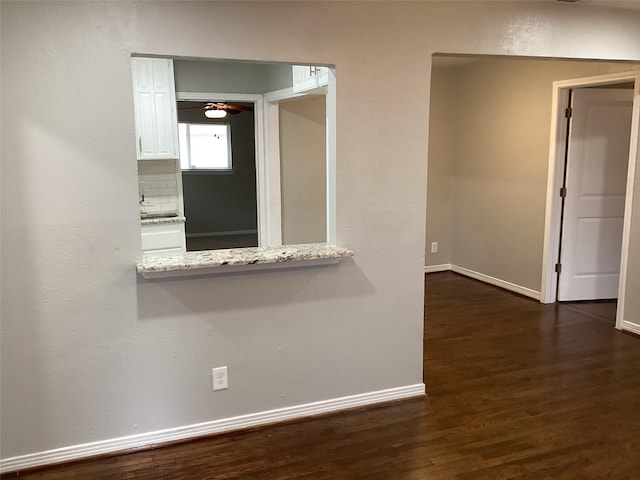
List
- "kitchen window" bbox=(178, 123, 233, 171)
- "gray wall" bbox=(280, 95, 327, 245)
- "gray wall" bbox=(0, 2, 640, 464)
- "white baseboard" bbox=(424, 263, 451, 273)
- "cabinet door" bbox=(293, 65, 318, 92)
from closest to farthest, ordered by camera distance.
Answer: "gray wall" bbox=(0, 2, 640, 464) → "cabinet door" bbox=(293, 65, 318, 92) → "gray wall" bbox=(280, 95, 327, 245) → "white baseboard" bbox=(424, 263, 451, 273) → "kitchen window" bbox=(178, 123, 233, 171)

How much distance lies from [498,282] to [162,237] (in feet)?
11.2

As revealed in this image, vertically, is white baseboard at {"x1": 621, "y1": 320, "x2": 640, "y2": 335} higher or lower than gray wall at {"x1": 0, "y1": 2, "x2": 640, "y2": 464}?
lower

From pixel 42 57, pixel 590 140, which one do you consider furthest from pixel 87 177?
pixel 590 140

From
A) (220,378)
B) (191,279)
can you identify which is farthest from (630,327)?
(191,279)

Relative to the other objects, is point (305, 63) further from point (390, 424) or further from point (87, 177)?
point (390, 424)

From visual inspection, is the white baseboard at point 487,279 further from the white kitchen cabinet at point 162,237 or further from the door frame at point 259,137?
the white kitchen cabinet at point 162,237

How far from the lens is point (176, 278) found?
102 inches

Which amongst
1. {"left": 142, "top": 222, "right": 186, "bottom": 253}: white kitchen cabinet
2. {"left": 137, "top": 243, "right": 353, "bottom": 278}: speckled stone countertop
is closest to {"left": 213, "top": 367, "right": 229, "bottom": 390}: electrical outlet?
{"left": 137, "top": 243, "right": 353, "bottom": 278}: speckled stone countertop

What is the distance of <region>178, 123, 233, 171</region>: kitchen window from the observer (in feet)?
30.9

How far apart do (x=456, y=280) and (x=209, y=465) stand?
409cm

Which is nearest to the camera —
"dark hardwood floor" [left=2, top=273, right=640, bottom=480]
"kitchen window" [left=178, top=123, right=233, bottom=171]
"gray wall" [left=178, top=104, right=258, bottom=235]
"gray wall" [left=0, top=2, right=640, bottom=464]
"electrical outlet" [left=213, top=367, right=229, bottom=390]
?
"gray wall" [left=0, top=2, right=640, bottom=464]

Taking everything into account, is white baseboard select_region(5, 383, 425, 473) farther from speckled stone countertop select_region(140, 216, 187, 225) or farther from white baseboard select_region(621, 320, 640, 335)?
speckled stone countertop select_region(140, 216, 187, 225)

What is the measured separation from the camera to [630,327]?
4.21 meters

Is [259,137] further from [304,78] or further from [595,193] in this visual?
[595,193]
